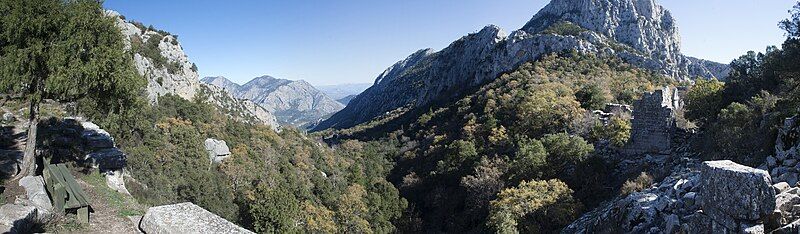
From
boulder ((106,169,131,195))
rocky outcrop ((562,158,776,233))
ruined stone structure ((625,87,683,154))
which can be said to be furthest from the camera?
ruined stone structure ((625,87,683,154))

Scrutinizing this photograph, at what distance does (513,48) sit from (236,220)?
57287mm

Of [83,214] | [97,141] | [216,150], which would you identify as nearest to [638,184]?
[83,214]

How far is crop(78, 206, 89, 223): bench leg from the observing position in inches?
384

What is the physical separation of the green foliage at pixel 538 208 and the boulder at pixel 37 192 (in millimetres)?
20928

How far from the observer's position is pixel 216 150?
42.4 metres

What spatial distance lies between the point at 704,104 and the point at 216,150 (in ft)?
136

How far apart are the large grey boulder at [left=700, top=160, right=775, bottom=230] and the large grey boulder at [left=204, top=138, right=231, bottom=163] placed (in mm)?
40568

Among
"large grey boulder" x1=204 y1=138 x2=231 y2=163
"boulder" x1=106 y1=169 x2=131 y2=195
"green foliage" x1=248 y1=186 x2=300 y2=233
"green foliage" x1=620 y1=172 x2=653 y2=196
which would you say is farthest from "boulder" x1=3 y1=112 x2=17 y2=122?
"green foliage" x1=620 y1=172 x2=653 y2=196

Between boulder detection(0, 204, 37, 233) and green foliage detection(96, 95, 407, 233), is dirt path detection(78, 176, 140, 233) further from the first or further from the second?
green foliage detection(96, 95, 407, 233)

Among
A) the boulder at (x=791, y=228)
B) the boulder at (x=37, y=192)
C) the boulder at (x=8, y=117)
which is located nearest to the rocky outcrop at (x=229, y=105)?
the boulder at (x=8, y=117)

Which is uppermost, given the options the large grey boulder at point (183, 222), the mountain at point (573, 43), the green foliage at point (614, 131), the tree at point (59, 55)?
the mountain at point (573, 43)

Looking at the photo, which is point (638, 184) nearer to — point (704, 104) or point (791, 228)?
point (704, 104)

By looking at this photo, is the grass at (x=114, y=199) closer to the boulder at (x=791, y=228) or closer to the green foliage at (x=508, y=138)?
the boulder at (x=791, y=228)

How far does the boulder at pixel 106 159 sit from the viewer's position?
1587 cm
